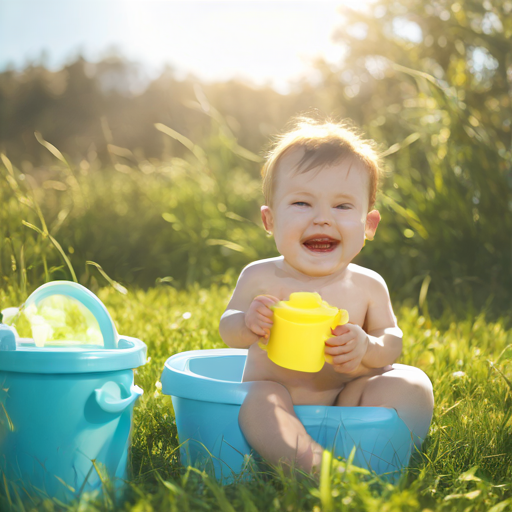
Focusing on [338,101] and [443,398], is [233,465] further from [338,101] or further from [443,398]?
[338,101]

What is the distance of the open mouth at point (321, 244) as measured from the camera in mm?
1771

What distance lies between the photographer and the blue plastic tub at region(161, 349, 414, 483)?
5.01ft

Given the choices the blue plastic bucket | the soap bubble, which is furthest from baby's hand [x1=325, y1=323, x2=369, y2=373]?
the soap bubble

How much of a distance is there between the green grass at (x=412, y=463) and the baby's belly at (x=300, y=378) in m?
0.31

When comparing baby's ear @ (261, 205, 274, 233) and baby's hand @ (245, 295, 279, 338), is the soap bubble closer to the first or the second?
baby's hand @ (245, 295, 279, 338)

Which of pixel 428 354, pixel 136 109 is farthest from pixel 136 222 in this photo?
pixel 136 109

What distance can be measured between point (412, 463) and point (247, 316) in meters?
0.64

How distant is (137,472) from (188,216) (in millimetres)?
3074

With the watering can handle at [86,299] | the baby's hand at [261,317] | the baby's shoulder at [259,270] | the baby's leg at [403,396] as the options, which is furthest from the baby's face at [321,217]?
the watering can handle at [86,299]

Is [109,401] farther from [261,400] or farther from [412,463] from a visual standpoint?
[412,463]

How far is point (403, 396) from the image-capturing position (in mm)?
1653

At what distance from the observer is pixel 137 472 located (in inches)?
63.4

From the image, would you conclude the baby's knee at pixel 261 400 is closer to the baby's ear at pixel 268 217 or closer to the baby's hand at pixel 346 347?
the baby's hand at pixel 346 347

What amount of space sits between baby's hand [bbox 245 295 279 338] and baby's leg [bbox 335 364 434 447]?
1.26ft
